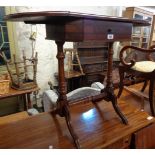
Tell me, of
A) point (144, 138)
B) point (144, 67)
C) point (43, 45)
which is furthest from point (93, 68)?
point (144, 138)

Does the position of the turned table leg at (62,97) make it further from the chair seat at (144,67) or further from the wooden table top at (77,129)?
the chair seat at (144,67)

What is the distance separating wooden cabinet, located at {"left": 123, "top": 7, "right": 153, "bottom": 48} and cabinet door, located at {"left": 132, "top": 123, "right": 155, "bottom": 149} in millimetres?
2313

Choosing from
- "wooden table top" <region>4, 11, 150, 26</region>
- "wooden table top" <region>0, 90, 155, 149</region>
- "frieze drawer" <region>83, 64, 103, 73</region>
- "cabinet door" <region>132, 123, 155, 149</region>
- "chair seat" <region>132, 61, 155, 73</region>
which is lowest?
"cabinet door" <region>132, 123, 155, 149</region>

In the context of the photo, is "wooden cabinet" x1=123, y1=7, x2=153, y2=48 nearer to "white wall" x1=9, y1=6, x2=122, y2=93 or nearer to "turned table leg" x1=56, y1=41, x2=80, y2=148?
"white wall" x1=9, y1=6, x2=122, y2=93

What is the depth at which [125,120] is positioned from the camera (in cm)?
128

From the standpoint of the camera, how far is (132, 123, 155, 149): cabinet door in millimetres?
1208

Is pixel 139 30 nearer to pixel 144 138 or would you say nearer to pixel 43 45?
pixel 43 45

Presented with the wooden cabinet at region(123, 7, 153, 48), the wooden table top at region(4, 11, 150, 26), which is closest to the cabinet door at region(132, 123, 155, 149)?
the wooden table top at region(4, 11, 150, 26)

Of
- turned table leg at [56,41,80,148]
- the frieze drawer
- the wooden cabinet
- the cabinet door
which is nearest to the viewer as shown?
turned table leg at [56,41,80,148]

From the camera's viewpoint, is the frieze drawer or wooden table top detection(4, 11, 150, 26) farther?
the frieze drawer

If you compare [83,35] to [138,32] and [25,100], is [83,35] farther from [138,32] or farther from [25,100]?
[138,32]

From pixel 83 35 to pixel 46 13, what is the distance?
0.76ft

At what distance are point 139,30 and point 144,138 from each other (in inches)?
110
